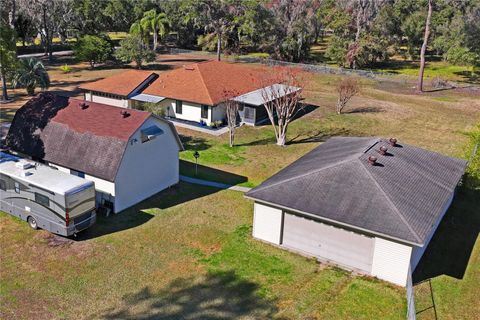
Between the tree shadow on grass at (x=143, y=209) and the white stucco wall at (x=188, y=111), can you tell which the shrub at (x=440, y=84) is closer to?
the white stucco wall at (x=188, y=111)

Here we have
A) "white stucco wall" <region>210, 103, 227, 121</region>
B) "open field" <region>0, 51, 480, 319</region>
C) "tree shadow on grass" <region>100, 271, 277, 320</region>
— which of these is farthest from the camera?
"white stucco wall" <region>210, 103, 227, 121</region>

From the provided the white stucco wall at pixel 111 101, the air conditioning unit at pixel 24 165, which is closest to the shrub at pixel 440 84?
the white stucco wall at pixel 111 101

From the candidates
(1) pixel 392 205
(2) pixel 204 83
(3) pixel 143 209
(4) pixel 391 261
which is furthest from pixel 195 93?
(4) pixel 391 261

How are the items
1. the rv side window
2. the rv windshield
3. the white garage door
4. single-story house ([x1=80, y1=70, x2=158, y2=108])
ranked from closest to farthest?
the white garage door → the rv windshield → the rv side window → single-story house ([x1=80, y1=70, x2=158, y2=108])

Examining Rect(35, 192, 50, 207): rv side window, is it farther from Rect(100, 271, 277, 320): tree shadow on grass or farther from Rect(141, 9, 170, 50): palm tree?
Rect(141, 9, 170, 50): palm tree

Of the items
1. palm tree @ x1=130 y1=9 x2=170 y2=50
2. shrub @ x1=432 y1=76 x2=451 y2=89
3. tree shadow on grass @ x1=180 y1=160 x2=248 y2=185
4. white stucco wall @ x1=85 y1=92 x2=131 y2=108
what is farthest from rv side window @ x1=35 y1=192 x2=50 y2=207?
palm tree @ x1=130 y1=9 x2=170 y2=50

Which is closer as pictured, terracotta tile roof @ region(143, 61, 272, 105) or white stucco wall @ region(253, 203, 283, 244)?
white stucco wall @ region(253, 203, 283, 244)

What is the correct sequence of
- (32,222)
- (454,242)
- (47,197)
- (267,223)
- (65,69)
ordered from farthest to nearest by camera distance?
(65,69), (454,242), (32,222), (267,223), (47,197)

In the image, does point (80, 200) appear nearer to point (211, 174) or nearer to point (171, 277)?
point (171, 277)
